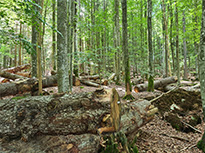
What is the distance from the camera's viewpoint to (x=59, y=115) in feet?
7.61

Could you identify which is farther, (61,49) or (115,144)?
(61,49)

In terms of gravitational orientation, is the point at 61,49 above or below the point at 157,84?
above

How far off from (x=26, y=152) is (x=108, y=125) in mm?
1387

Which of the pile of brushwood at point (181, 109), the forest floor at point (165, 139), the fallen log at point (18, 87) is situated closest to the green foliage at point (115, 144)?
the forest floor at point (165, 139)

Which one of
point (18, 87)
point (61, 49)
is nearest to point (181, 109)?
point (61, 49)

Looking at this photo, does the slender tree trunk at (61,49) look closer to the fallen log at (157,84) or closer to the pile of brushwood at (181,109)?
the pile of brushwood at (181,109)

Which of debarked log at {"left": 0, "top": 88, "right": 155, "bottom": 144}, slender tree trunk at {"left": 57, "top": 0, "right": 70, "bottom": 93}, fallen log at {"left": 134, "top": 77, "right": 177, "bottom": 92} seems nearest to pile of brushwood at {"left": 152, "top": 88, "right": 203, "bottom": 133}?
fallen log at {"left": 134, "top": 77, "right": 177, "bottom": 92}

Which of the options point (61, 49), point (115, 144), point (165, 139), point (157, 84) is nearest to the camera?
point (115, 144)

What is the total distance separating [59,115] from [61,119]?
9 cm

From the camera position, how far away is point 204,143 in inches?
112

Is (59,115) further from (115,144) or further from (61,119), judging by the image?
(115,144)

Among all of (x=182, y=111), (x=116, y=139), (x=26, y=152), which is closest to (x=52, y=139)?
(x=26, y=152)

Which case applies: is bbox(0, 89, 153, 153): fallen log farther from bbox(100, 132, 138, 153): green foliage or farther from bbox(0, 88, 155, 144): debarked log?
bbox(100, 132, 138, 153): green foliage

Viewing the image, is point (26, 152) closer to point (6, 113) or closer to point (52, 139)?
point (52, 139)
